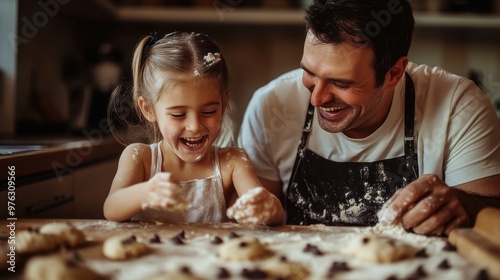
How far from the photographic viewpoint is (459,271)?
0.91m

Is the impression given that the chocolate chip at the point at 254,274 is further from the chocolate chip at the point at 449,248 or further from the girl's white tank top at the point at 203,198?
the girl's white tank top at the point at 203,198

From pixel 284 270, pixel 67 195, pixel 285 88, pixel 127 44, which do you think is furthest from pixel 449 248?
pixel 127 44

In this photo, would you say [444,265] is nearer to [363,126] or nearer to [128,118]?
[363,126]

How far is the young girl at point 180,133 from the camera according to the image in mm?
1373

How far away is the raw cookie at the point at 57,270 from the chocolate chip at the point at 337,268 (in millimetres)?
389

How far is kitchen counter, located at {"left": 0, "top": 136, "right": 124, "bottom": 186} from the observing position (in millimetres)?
1348

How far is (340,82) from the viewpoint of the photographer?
1507 mm

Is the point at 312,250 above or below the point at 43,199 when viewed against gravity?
above

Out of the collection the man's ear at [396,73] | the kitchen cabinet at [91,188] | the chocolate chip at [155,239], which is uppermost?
the man's ear at [396,73]

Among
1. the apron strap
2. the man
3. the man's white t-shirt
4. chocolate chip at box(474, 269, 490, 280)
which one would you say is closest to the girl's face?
the man

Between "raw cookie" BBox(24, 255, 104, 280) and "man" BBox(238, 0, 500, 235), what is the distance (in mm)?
875

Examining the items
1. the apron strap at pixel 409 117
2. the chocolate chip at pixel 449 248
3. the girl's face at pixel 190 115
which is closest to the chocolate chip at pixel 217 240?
the girl's face at pixel 190 115

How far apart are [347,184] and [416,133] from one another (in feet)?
0.91

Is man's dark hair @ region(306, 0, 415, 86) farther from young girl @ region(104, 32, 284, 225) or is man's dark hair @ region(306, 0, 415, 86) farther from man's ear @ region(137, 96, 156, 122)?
man's ear @ region(137, 96, 156, 122)
